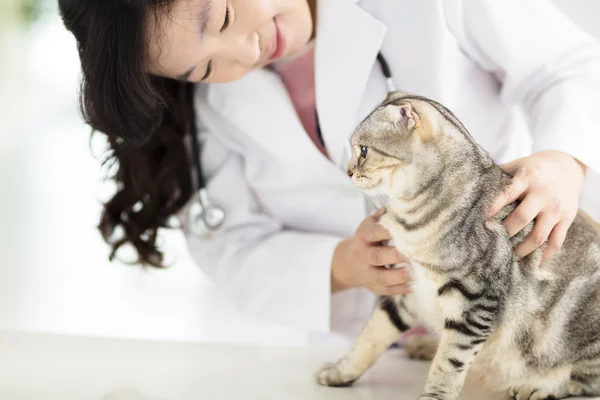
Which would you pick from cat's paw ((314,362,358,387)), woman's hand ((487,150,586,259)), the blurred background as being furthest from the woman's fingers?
the blurred background

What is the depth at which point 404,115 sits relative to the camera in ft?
1.70

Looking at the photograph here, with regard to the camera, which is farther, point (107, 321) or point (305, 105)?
point (107, 321)

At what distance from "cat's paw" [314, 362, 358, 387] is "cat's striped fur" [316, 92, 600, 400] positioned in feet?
0.33

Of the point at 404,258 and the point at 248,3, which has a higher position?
the point at 248,3

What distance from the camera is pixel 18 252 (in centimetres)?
176

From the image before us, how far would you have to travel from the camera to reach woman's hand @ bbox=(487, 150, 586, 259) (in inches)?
22.6

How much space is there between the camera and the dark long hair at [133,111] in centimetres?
73

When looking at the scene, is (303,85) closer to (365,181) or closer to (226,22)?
(226,22)

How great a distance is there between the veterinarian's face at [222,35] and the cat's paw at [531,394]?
462 mm

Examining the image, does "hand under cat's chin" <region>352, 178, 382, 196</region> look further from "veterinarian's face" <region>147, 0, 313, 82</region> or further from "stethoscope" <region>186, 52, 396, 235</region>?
"stethoscope" <region>186, 52, 396, 235</region>

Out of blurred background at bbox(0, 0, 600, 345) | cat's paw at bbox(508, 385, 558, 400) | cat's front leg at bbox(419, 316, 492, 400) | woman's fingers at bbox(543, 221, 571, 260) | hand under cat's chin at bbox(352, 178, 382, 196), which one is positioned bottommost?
blurred background at bbox(0, 0, 600, 345)

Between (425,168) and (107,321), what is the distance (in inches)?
43.1

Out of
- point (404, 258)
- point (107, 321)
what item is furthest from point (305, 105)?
point (107, 321)

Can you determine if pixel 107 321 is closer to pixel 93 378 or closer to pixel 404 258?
pixel 93 378
